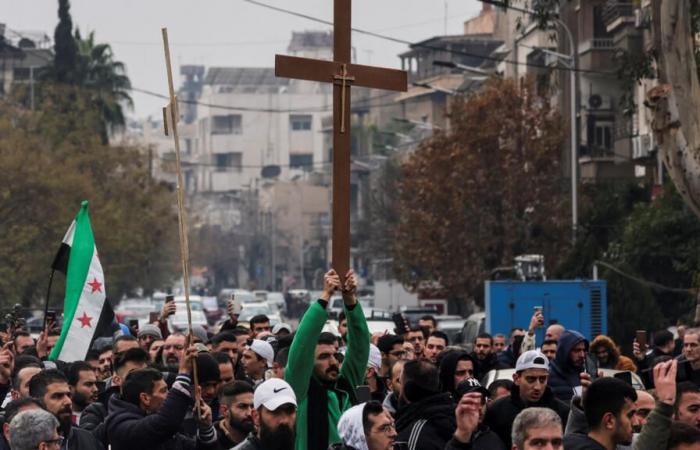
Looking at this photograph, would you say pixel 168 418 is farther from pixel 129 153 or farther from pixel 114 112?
pixel 114 112

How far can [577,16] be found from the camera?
2264 inches

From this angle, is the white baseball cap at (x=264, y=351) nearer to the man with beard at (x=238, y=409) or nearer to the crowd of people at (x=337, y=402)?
the crowd of people at (x=337, y=402)

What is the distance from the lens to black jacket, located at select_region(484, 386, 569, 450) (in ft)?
37.7

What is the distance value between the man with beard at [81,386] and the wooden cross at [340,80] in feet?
8.20

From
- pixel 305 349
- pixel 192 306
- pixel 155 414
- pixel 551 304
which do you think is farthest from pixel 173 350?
pixel 192 306

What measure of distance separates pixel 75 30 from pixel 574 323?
167 feet

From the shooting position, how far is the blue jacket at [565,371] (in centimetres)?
1334

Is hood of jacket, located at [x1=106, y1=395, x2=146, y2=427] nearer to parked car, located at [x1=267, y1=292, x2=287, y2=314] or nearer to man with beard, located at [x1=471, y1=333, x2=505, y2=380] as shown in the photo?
man with beard, located at [x1=471, y1=333, x2=505, y2=380]

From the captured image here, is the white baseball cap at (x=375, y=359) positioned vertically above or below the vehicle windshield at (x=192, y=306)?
above

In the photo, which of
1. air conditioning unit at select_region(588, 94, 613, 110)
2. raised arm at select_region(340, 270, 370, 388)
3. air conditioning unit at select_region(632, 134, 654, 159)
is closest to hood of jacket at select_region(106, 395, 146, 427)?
raised arm at select_region(340, 270, 370, 388)

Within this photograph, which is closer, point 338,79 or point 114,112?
point 338,79

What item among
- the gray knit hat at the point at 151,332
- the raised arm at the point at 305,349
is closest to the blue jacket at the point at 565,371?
the raised arm at the point at 305,349

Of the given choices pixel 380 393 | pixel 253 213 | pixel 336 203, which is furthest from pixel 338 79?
pixel 253 213

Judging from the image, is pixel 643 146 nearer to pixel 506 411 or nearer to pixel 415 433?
pixel 506 411
